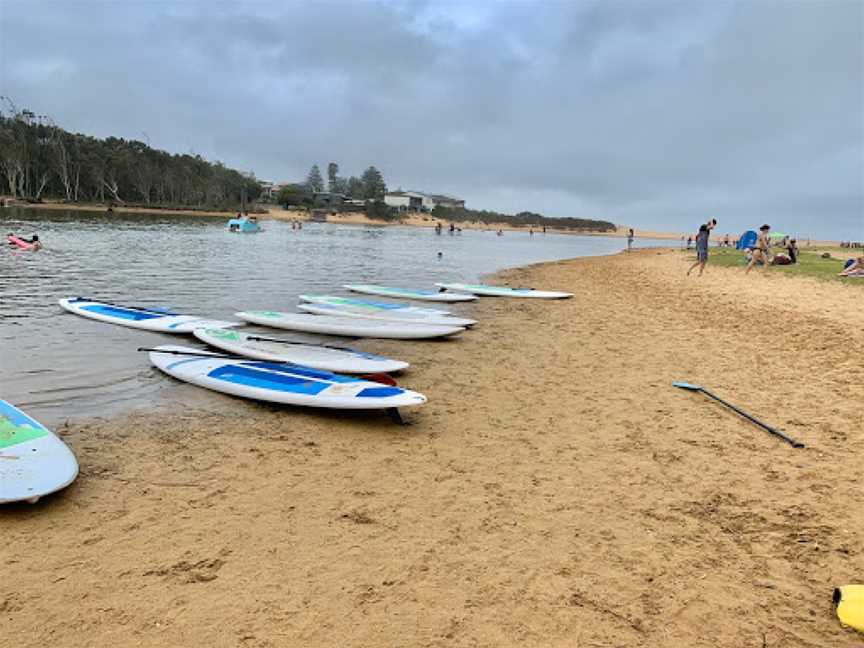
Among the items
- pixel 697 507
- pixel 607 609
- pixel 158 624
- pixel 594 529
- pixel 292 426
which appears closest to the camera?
pixel 158 624

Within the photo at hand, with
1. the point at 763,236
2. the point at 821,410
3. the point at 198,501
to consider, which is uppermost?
the point at 763,236

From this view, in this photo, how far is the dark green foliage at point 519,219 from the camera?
144875mm

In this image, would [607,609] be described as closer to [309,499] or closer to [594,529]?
[594,529]

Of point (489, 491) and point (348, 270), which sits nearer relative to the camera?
point (489, 491)

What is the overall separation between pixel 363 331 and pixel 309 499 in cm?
633

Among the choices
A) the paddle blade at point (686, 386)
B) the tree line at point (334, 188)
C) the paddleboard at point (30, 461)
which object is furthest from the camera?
the tree line at point (334, 188)

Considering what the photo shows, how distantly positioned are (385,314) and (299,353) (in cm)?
434

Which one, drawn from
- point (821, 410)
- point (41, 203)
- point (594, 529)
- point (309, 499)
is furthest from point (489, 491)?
point (41, 203)

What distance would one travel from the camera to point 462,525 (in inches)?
149

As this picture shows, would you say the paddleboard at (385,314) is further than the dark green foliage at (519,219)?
No

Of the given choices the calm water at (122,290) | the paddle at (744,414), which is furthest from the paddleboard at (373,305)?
the paddle at (744,414)

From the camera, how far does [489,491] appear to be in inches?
170

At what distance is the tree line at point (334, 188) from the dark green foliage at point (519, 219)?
16.9 m

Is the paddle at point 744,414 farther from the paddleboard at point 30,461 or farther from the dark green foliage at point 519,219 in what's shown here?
the dark green foliage at point 519,219
